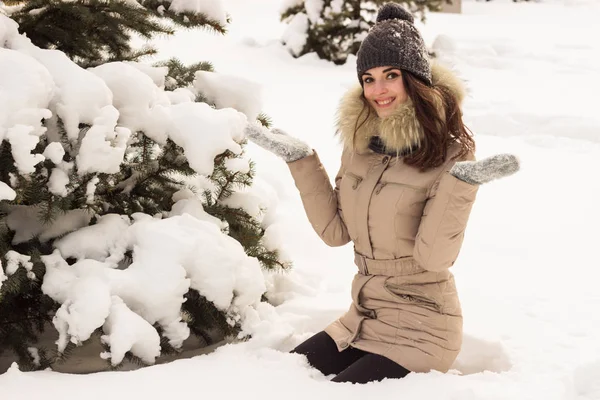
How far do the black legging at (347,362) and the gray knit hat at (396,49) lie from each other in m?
1.13

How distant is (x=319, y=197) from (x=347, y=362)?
709 mm

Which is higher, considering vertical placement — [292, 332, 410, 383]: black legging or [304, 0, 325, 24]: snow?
[292, 332, 410, 383]: black legging

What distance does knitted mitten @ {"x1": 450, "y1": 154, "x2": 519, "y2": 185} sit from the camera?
2.12 meters

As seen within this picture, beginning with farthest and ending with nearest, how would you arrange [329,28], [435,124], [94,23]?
[329,28] → [94,23] → [435,124]

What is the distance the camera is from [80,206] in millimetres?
2512

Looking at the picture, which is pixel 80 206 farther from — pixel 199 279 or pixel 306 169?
pixel 306 169

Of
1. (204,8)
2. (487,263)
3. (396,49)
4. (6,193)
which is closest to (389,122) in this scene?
(396,49)

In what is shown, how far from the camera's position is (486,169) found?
2.14 metres

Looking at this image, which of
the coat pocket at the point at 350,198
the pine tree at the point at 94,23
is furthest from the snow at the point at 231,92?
the coat pocket at the point at 350,198

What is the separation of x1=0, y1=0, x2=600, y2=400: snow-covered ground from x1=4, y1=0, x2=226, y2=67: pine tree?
64 cm

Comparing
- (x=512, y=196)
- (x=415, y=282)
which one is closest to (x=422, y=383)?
(x=415, y=282)

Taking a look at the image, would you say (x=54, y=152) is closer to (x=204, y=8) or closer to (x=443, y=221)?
(x=204, y=8)

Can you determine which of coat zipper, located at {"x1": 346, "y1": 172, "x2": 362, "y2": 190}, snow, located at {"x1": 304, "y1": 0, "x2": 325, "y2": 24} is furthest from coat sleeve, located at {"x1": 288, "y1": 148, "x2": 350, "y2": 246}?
snow, located at {"x1": 304, "y1": 0, "x2": 325, "y2": 24}

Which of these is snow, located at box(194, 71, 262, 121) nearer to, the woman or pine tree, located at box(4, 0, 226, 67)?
pine tree, located at box(4, 0, 226, 67)
